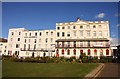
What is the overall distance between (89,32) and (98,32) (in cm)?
273

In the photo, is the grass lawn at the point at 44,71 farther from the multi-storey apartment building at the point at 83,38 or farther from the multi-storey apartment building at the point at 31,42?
the multi-storey apartment building at the point at 31,42

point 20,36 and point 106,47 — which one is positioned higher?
point 20,36

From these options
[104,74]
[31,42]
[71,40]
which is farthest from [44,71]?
[31,42]

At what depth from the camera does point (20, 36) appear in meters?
67.2

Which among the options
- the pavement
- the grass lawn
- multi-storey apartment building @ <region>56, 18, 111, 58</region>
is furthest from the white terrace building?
the pavement

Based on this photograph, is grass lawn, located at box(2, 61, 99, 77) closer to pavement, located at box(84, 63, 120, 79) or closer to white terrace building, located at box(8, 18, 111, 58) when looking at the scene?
pavement, located at box(84, 63, 120, 79)

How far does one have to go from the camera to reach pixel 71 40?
5425 centimetres

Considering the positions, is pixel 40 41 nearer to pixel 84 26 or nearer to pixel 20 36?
pixel 20 36

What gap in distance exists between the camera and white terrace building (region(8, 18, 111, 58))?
5238 cm

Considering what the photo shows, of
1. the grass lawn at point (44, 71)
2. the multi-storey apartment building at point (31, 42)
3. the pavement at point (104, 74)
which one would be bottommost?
the pavement at point (104, 74)

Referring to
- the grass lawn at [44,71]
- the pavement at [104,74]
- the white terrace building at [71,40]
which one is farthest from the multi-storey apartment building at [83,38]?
the pavement at [104,74]

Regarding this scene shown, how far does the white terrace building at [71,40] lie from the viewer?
52.4m

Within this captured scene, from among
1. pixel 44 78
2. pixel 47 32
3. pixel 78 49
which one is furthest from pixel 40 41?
pixel 44 78

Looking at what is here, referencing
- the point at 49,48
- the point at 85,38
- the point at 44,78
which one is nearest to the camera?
the point at 44,78
